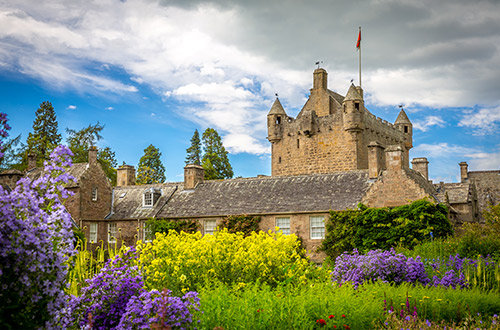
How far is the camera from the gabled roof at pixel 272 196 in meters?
27.8

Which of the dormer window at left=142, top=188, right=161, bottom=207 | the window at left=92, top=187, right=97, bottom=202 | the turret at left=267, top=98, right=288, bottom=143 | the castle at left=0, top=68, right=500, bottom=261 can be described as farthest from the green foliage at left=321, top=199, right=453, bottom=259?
the turret at left=267, top=98, right=288, bottom=143

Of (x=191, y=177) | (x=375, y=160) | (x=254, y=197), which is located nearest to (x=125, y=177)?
(x=191, y=177)

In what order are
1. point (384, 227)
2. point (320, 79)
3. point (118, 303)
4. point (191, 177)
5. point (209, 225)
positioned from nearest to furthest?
1. point (118, 303)
2. point (384, 227)
3. point (209, 225)
4. point (191, 177)
5. point (320, 79)

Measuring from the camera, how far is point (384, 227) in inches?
970

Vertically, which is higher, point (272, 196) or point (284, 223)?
point (272, 196)

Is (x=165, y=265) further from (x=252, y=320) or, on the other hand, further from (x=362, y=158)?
(x=362, y=158)

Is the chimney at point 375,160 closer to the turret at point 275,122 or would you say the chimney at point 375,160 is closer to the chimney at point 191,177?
the chimney at point 191,177

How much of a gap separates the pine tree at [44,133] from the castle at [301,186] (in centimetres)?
1669

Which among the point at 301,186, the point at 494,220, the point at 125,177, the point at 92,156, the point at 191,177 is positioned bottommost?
the point at 494,220

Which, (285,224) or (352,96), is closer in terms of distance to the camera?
(285,224)

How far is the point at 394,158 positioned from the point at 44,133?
1542 inches

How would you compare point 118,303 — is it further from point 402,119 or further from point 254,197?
point 402,119

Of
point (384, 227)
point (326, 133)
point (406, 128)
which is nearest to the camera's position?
point (384, 227)

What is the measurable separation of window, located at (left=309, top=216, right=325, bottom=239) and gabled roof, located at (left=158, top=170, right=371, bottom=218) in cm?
49
